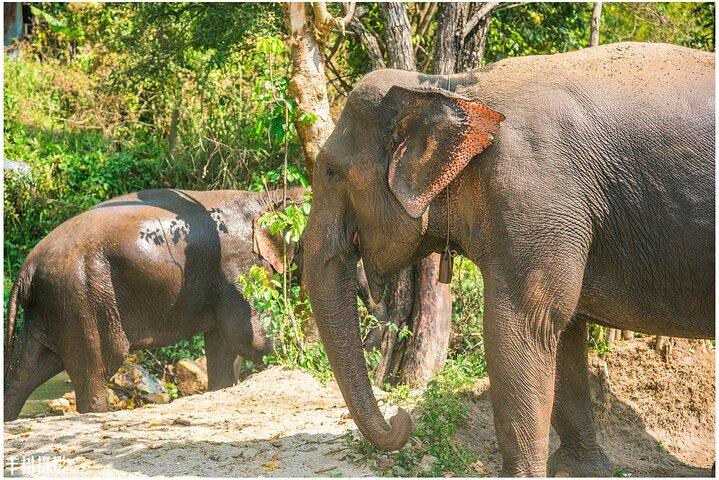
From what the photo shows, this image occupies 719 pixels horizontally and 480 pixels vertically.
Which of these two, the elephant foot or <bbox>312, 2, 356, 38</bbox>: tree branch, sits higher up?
<bbox>312, 2, 356, 38</bbox>: tree branch

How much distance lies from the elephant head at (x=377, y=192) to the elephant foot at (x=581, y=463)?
1.35 meters

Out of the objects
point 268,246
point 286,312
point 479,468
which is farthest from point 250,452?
point 268,246

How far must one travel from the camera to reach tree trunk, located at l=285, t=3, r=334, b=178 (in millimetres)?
8430

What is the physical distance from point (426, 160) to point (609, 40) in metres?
10.7

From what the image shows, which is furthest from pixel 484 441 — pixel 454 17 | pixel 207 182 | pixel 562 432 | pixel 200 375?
pixel 207 182

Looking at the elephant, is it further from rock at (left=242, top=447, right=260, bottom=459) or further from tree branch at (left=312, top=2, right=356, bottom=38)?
rock at (left=242, top=447, right=260, bottom=459)

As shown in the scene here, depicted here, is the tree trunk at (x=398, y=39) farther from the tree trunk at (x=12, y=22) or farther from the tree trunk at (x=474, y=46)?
the tree trunk at (x=12, y=22)

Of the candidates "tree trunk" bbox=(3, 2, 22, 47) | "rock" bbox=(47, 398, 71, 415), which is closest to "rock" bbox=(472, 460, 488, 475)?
"rock" bbox=(47, 398, 71, 415)

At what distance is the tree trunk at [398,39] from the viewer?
8812 millimetres

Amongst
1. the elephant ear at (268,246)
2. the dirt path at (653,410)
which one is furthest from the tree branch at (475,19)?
the dirt path at (653,410)

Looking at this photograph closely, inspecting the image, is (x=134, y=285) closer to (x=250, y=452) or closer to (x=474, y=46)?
(x=250, y=452)

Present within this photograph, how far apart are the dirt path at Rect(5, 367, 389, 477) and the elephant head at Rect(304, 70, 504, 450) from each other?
0.77 meters

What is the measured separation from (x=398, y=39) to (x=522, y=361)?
4.23 meters

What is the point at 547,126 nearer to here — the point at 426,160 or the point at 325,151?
the point at 426,160
